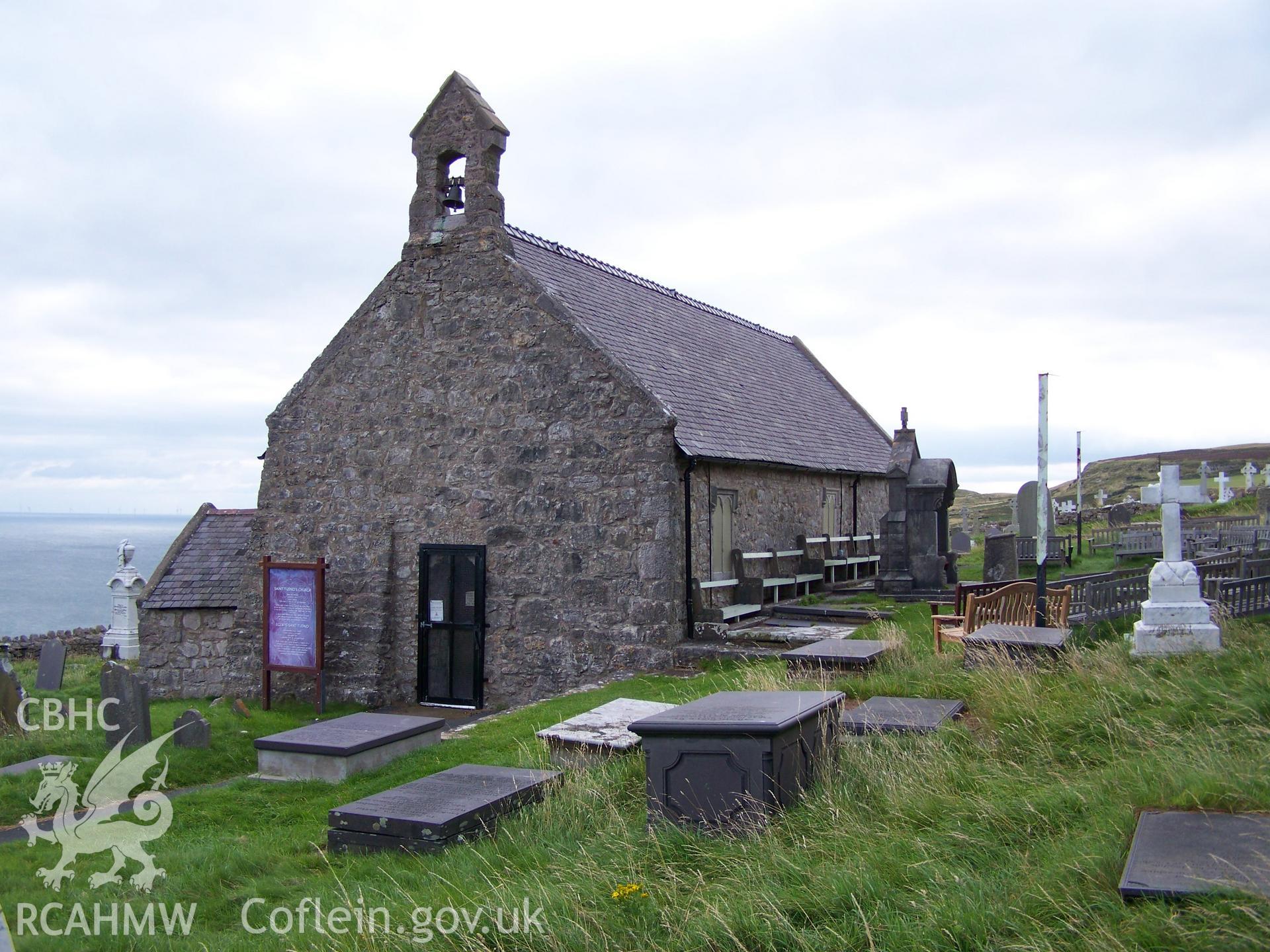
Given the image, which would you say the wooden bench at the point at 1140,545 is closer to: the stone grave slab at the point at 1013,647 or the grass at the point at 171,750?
the stone grave slab at the point at 1013,647

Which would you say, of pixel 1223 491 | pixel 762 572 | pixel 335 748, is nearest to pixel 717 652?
pixel 762 572

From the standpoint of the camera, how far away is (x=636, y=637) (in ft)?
48.3

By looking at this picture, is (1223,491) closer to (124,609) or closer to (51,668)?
(124,609)

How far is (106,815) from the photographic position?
8.88 meters

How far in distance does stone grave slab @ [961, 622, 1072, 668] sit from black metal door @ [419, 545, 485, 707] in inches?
313

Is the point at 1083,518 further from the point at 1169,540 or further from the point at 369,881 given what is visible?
the point at 369,881

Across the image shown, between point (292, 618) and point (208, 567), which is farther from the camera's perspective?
point (208, 567)

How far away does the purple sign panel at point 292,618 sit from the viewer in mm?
16328

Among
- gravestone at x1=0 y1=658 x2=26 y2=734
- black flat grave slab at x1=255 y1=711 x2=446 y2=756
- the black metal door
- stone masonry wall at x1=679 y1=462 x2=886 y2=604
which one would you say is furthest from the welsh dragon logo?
stone masonry wall at x1=679 y1=462 x2=886 y2=604

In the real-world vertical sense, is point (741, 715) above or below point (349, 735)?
above

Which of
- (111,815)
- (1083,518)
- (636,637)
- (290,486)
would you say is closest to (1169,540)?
(636,637)

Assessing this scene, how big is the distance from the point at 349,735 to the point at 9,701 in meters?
5.83

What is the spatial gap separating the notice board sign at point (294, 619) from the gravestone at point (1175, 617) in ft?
39.3

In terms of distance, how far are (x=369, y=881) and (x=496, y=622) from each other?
9736mm
